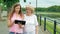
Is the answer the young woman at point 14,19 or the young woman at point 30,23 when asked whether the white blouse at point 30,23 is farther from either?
the young woman at point 14,19

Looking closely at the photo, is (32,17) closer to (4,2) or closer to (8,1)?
(8,1)

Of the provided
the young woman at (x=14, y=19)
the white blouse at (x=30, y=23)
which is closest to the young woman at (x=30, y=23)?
the white blouse at (x=30, y=23)

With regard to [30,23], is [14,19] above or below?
above

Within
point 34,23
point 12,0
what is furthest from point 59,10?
point 34,23

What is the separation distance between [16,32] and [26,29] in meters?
0.24

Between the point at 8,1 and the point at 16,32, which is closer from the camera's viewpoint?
the point at 16,32

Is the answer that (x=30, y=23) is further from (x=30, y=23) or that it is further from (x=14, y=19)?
(x=14, y=19)

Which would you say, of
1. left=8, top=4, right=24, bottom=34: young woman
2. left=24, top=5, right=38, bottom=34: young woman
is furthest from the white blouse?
left=8, top=4, right=24, bottom=34: young woman

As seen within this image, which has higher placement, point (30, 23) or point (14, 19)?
point (14, 19)

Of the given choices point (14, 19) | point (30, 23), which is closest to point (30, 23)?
point (30, 23)

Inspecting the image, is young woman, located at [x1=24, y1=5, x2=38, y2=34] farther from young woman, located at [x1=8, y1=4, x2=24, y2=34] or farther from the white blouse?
young woman, located at [x1=8, y1=4, x2=24, y2=34]

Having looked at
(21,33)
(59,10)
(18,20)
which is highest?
(18,20)

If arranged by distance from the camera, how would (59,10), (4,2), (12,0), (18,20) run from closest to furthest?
(18,20) → (59,10) → (12,0) → (4,2)

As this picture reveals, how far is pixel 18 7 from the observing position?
5.07 m
